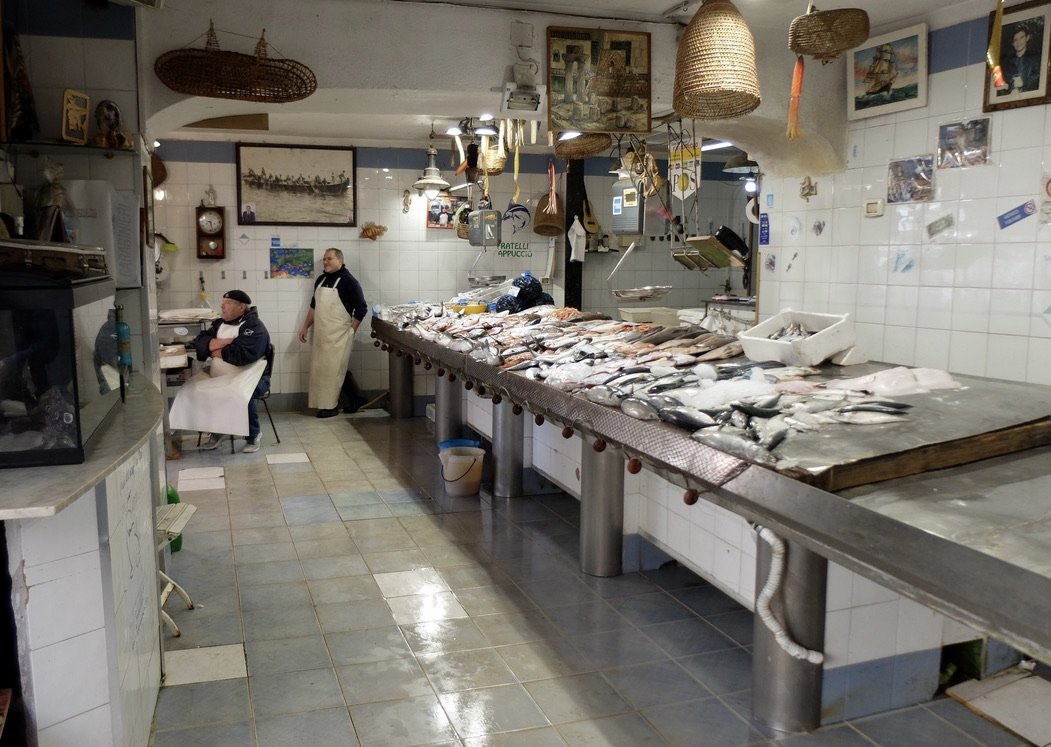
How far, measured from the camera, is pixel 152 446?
405 cm

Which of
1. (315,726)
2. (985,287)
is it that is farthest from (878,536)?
(985,287)

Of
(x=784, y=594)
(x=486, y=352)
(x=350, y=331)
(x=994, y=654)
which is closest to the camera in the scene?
(x=784, y=594)

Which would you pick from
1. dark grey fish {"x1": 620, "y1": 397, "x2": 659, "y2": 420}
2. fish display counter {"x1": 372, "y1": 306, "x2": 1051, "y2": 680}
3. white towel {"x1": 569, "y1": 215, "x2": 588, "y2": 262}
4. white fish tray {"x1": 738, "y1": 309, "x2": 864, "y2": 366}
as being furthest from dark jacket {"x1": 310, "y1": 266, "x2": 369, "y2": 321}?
dark grey fish {"x1": 620, "y1": 397, "x2": 659, "y2": 420}

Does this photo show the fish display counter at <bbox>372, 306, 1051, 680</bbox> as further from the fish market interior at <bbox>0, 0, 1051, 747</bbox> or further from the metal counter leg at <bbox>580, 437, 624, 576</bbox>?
the metal counter leg at <bbox>580, 437, 624, 576</bbox>

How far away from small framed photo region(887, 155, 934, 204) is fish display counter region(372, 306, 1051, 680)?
6.23ft

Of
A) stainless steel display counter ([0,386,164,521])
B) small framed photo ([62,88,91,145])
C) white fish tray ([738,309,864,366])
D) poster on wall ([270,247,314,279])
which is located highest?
small framed photo ([62,88,91,145])

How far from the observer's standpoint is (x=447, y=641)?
13.0 ft

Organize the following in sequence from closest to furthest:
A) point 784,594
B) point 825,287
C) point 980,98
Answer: point 784,594 → point 980,98 → point 825,287

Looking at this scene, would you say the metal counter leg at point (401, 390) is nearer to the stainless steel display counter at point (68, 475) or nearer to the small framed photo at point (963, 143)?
the small framed photo at point (963, 143)

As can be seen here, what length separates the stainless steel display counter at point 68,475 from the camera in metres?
1.79

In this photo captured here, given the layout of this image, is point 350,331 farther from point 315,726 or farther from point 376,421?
point 315,726

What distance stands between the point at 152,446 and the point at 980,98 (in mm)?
4718

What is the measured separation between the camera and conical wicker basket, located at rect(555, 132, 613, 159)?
19.4 feet

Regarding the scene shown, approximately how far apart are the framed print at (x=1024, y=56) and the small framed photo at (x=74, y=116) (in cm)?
453
